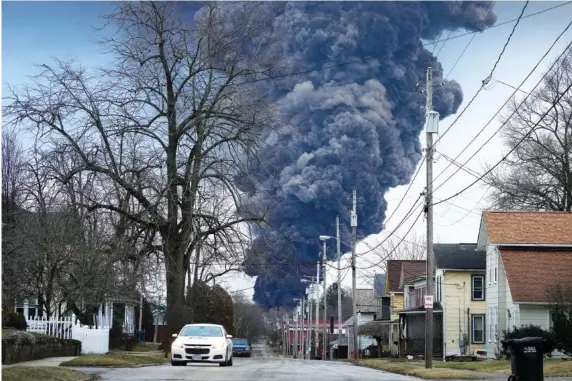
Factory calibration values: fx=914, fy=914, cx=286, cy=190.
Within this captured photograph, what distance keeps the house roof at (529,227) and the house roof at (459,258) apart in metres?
7.05

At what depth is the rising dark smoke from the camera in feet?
170

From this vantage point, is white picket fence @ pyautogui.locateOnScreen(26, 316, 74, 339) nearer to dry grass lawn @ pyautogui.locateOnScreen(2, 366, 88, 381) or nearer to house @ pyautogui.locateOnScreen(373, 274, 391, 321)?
dry grass lawn @ pyautogui.locateOnScreen(2, 366, 88, 381)

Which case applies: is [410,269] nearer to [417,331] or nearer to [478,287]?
[417,331]

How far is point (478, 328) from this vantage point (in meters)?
52.8

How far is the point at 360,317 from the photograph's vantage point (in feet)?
343

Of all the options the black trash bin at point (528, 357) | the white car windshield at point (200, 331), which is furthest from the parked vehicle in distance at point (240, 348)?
the black trash bin at point (528, 357)

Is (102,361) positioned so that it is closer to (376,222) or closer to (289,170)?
(289,170)

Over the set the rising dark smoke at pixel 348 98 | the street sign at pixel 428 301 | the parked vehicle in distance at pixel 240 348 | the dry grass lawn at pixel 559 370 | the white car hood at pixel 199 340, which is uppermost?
the rising dark smoke at pixel 348 98

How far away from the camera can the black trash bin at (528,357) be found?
53.2 feet

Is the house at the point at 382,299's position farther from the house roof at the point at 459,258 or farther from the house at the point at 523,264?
the house at the point at 523,264

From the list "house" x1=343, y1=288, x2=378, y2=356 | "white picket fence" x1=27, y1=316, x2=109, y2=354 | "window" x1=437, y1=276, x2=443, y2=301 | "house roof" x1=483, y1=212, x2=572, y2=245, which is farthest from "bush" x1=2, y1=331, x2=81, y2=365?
"house" x1=343, y1=288, x2=378, y2=356

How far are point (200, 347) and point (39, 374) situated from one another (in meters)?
9.68

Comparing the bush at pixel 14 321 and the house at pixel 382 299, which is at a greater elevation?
the house at pixel 382 299

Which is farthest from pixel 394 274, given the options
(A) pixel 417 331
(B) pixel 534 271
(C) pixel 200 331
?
(C) pixel 200 331
